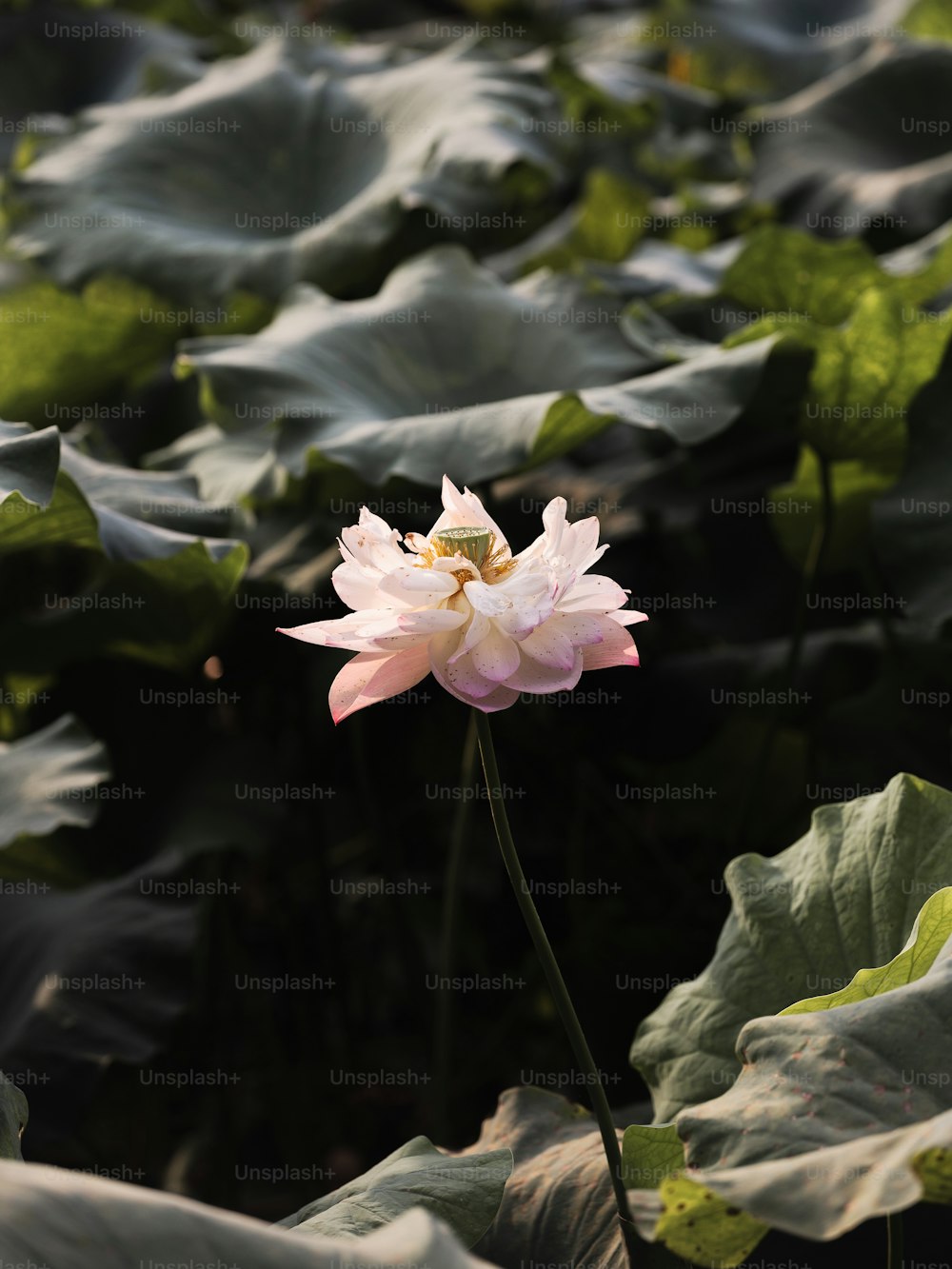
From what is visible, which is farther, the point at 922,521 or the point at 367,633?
the point at 922,521

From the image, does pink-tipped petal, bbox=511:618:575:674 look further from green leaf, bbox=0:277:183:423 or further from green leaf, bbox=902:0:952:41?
green leaf, bbox=902:0:952:41

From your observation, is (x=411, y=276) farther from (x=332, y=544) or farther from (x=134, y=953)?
(x=134, y=953)

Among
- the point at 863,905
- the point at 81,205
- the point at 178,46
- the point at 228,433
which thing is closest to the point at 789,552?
the point at 228,433

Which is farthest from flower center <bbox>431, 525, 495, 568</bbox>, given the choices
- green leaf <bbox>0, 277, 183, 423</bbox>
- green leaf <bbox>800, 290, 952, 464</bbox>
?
green leaf <bbox>0, 277, 183, 423</bbox>

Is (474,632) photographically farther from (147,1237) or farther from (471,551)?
(147,1237)

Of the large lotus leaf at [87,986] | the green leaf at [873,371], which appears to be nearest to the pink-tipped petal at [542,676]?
the large lotus leaf at [87,986]

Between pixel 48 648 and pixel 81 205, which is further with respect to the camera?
pixel 81 205

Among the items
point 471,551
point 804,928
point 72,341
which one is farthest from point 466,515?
point 72,341
